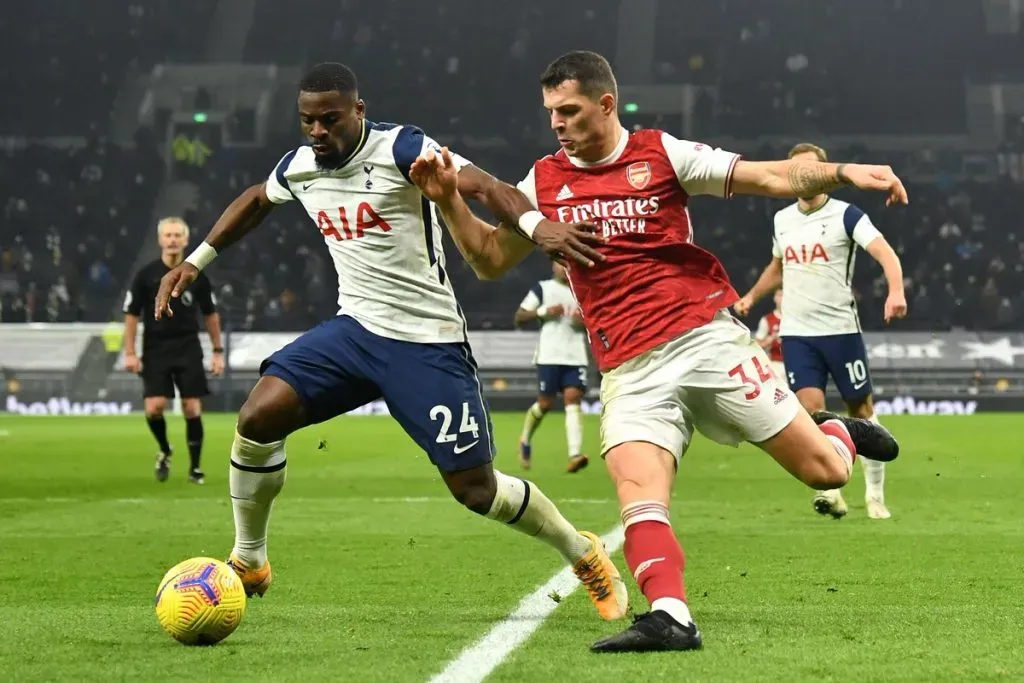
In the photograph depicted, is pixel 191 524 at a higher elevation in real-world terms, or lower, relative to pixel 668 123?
lower

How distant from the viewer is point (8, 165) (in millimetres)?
37594

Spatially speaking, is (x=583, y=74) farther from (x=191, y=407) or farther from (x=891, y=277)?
(x=191, y=407)

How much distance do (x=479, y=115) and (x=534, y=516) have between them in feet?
108

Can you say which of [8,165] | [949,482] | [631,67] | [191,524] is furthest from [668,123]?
[191,524]

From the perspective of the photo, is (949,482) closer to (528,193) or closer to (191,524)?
(191,524)

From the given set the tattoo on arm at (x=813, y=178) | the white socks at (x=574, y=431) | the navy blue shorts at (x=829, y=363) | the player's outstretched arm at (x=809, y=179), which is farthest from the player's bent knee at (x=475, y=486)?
the white socks at (x=574, y=431)

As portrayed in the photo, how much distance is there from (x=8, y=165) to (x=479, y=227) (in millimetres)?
34891

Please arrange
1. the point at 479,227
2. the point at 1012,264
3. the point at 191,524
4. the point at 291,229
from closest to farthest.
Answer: the point at 479,227, the point at 191,524, the point at 1012,264, the point at 291,229

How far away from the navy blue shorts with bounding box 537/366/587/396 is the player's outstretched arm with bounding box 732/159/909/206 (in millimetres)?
10738

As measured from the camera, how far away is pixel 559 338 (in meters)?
15.9

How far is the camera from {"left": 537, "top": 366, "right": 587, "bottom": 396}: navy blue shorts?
15766 mm

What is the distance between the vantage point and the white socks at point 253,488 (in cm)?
584

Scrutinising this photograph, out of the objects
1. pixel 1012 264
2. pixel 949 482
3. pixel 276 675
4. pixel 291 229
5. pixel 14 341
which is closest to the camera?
pixel 276 675

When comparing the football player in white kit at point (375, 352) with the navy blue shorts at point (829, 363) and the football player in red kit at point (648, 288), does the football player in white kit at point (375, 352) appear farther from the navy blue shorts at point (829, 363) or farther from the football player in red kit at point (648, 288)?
the navy blue shorts at point (829, 363)
